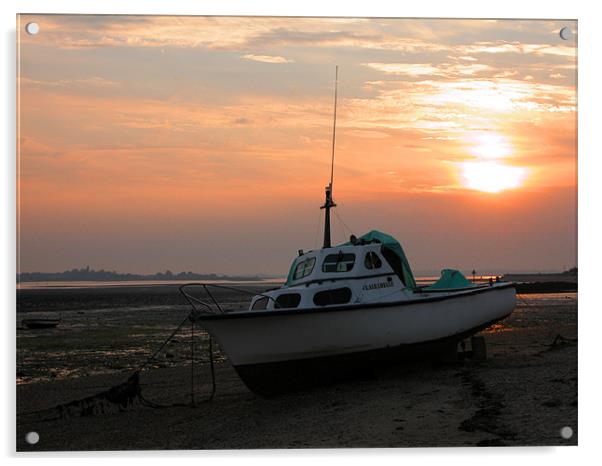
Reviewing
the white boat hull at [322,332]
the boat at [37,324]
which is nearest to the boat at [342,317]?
the white boat hull at [322,332]

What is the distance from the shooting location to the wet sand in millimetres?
9414

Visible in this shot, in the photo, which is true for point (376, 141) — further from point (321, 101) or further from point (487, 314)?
point (487, 314)

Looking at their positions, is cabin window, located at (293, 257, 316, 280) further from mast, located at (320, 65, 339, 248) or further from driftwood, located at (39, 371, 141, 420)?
driftwood, located at (39, 371, 141, 420)

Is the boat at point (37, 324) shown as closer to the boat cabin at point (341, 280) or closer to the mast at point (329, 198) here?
the boat cabin at point (341, 280)

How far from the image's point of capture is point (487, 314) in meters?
15.0

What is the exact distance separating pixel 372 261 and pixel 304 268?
1060 millimetres

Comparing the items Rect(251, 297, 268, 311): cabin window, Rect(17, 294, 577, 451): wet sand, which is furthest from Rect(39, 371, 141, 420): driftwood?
Rect(251, 297, 268, 311): cabin window

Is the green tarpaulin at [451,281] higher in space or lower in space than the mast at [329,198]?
lower

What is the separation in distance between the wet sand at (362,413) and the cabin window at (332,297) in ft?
3.91

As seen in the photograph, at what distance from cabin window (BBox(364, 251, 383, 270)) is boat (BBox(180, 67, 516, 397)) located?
0.7 inches

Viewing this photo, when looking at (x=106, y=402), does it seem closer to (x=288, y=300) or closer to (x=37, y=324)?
(x=288, y=300)

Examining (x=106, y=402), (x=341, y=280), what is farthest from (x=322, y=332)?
(x=106, y=402)

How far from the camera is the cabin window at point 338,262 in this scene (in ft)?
43.1

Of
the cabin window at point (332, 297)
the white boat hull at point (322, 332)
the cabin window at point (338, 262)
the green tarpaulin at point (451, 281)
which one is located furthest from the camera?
the green tarpaulin at point (451, 281)
